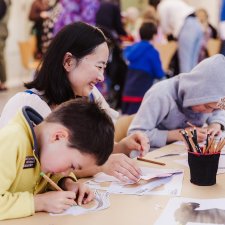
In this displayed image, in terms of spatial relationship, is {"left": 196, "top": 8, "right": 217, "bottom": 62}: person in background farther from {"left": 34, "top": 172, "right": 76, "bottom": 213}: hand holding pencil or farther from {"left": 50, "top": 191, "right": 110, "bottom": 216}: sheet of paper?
{"left": 34, "top": 172, "right": 76, "bottom": 213}: hand holding pencil

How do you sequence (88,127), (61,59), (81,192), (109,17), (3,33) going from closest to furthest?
(88,127) < (81,192) < (61,59) < (109,17) < (3,33)

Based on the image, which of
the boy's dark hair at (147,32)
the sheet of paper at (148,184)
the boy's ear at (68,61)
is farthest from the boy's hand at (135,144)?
the boy's dark hair at (147,32)

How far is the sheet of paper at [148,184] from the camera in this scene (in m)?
1.57

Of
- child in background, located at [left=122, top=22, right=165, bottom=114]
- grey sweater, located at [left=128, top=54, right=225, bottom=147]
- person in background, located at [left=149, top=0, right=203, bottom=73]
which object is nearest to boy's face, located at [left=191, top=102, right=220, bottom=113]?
grey sweater, located at [left=128, top=54, right=225, bottom=147]

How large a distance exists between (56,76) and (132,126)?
1.87 ft

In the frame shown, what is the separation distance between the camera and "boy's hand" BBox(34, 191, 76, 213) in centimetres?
137

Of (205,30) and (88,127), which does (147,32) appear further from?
(88,127)

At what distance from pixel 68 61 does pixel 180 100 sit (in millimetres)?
692

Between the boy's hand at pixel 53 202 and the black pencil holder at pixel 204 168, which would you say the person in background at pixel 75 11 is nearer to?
the black pencil holder at pixel 204 168

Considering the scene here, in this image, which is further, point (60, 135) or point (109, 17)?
point (109, 17)

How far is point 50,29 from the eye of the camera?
667cm

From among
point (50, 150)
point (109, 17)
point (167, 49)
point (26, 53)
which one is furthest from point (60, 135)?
point (26, 53)

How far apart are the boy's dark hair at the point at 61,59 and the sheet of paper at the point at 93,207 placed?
0.54 m

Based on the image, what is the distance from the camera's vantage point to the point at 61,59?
1.91 metres
